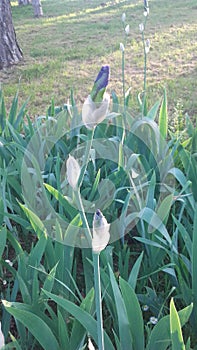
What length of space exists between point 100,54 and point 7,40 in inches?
37.8

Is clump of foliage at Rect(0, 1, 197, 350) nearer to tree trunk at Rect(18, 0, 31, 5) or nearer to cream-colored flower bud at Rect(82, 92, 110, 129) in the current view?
cream-colored flower bud at Rect(82, 92, 110, 129)

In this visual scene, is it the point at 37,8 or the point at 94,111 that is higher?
the point at 37,8

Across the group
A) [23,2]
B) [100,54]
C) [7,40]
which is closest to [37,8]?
[23,2]

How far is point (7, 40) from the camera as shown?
433cm

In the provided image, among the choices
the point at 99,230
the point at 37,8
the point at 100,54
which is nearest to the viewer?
the point at 99,230

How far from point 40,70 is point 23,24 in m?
3.06

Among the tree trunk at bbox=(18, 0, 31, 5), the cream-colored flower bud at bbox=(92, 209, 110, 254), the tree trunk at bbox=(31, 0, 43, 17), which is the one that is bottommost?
the cream-colored flower bud at bbox=(92, 209, 110, 254)

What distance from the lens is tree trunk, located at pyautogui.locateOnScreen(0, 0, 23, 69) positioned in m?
4.17

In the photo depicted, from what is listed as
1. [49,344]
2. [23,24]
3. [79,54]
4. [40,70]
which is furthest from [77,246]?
[23,24]

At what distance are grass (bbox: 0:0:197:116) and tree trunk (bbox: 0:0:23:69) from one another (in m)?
0.09

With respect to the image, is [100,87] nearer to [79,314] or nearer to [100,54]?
[79,314]

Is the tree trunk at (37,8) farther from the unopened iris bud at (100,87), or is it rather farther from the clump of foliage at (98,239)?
the unopened iris bud at (100,87)

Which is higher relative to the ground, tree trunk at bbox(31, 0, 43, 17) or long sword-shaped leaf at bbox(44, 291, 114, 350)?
tree trunk at bbox(31, 0, 43, 17)

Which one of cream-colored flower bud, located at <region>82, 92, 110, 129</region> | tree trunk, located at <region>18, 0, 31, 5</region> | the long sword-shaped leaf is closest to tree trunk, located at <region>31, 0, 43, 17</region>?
tree trunk, located at <region>18, 0, 31, 5</region>
